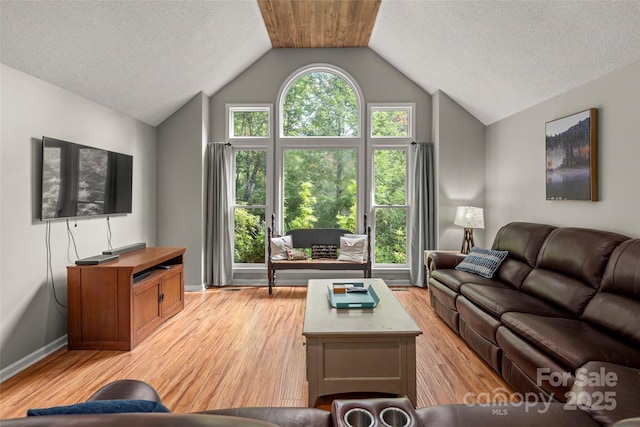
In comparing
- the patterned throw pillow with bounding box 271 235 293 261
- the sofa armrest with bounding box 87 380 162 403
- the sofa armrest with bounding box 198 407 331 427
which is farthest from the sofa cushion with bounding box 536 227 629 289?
the patterned throw pillow with bounding box 271 235 293 261

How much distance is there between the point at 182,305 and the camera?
13.5ft

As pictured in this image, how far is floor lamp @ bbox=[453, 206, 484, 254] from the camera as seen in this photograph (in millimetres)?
4512

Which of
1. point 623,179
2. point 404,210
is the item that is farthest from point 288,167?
point 623,179

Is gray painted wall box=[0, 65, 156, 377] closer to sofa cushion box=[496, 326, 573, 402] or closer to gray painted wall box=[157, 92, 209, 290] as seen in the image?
gray painted wall box=[157, 92, 209, 290]

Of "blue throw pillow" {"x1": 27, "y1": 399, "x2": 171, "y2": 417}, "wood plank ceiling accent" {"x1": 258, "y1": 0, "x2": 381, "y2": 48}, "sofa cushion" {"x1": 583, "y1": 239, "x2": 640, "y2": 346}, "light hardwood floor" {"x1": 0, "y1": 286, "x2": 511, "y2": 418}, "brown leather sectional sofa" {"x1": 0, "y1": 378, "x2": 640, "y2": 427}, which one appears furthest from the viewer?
"wood plank ceiling accent" {"x1": 258, "y1": 0, "x2": 381, "y2": 48}

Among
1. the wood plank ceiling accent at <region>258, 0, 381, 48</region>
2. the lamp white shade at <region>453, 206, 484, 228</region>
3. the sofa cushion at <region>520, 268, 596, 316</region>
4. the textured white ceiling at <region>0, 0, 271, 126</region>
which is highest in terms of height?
the wood plank ceiling accent at <region>258, 0, 381, 48</region>

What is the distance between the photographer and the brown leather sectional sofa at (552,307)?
1899 millimetres

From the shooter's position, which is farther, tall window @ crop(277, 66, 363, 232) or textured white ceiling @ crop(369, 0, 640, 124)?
tall window @ crop(277, 66, 363, 232)

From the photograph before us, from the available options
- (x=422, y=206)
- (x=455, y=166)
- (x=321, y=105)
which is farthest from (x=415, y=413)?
(x=321, y=105)

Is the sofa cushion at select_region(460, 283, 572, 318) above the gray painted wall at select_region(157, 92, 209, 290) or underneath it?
underneath

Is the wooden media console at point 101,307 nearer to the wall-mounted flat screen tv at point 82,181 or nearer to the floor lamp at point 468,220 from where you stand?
the wall-mounted flat screen tv at point 82,181

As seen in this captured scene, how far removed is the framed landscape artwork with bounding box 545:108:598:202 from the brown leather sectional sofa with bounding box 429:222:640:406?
15.6 inches

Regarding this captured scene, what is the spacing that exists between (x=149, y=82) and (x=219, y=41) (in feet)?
3.13

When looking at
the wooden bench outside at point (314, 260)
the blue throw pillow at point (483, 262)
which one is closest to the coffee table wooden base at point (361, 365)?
the blue throw pillow at point (483, 262)
